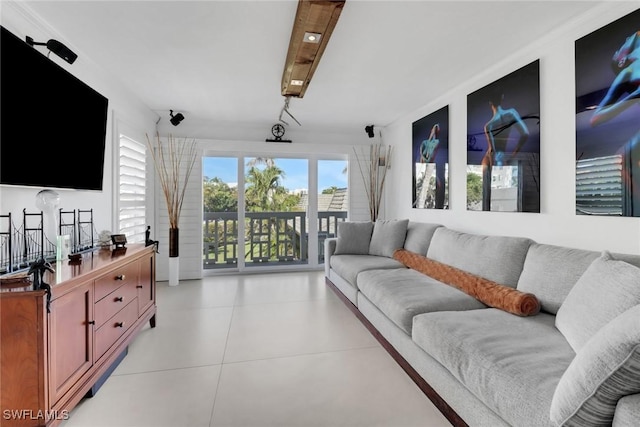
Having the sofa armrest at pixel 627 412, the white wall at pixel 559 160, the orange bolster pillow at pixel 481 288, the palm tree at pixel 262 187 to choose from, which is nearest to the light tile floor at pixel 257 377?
the orange bolster pillow at pixel 481 288

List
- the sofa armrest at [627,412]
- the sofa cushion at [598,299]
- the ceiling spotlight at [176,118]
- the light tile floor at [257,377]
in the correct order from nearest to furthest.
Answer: the sofa armrest at [627,412], the sofa cushion at [598,299], the light tile floor at [257,377], the ceiling spotlight at [176,118]

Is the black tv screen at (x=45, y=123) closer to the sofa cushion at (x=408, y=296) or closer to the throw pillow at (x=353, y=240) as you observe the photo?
the sofa cushion at (x=408, y=296)

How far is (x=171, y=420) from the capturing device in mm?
1668

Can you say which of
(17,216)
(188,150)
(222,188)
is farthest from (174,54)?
(222,188)

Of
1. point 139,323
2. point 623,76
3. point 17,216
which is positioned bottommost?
point 139,323

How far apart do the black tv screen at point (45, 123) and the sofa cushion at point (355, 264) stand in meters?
2.51

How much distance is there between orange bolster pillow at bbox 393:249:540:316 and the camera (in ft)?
6.22

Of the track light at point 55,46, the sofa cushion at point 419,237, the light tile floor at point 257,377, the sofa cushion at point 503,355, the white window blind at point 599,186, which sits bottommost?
the light tile floor at point 257,377

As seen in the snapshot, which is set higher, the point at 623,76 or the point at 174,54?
the point at 174,54

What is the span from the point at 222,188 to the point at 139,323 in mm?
2774

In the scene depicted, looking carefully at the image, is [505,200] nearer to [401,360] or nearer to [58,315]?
[401,360]

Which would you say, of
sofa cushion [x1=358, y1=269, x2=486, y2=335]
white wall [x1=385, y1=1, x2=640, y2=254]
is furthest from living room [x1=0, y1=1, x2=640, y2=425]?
sofa cushion [x1=358, y1=269, x2=486, y2=335]

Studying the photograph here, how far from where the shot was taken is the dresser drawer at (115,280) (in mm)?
1916

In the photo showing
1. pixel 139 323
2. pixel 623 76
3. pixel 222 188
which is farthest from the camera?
pixel 222 188
